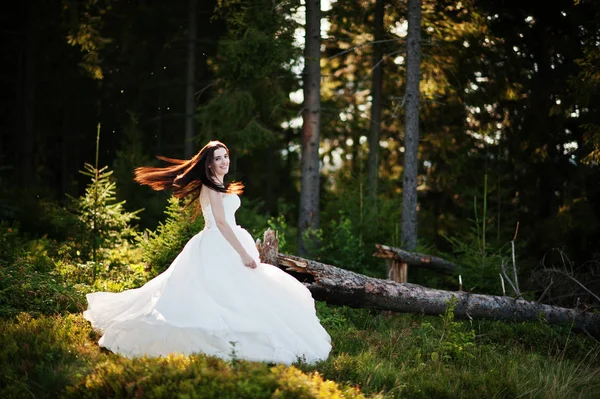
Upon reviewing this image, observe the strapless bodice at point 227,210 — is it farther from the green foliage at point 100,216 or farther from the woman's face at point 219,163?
the green foliage at point 100,216

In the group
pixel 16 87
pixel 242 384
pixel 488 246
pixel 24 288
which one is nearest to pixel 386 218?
pixel 488 246

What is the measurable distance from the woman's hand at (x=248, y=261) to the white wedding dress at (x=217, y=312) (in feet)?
0.15

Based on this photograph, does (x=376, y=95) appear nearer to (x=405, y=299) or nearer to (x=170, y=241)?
(x=170, y=241)

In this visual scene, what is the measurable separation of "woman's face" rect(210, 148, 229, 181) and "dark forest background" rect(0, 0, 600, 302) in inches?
233

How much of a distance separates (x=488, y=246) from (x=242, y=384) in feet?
29.3

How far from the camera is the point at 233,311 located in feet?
23.9

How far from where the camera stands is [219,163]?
8.16 metres

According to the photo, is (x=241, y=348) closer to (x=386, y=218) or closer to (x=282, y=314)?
(x=282, y=314)

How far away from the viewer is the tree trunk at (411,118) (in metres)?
14.5

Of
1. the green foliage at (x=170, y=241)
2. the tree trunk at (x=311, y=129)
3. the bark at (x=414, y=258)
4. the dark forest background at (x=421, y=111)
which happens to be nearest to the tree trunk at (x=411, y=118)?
the dark forest background at (x=421, y=111)

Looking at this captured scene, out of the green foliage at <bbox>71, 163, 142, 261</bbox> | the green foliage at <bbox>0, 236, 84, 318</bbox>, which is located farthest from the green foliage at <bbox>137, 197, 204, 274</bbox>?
the green foliage at <bbox>0, 236, 84, 318</bbox>

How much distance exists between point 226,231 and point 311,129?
879cm

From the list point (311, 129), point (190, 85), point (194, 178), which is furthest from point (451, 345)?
point (190, 85)

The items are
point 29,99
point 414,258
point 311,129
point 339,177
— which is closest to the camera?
point 414,258
